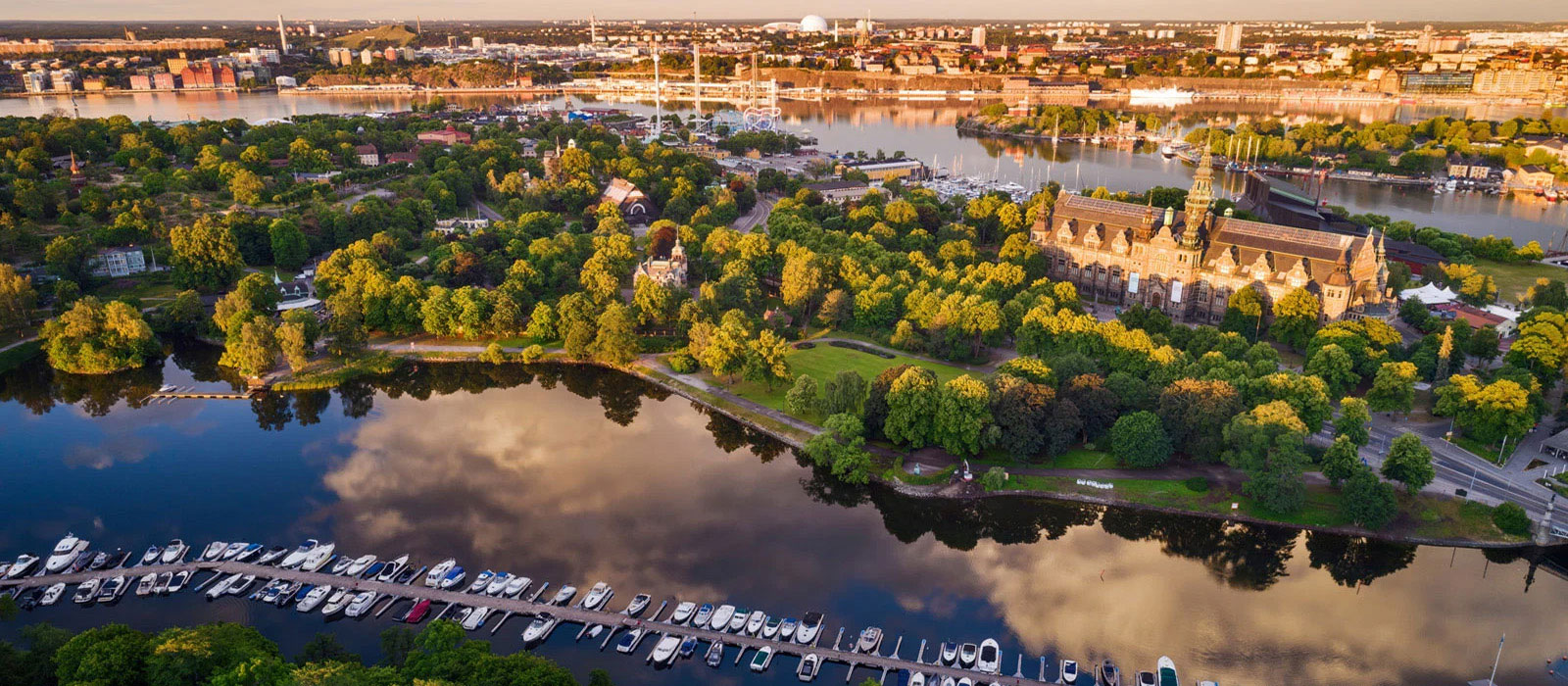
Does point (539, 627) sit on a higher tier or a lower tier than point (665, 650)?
higher

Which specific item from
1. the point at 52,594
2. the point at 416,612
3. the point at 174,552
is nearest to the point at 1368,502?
the point at 416,612

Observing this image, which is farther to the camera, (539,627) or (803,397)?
(803,397)

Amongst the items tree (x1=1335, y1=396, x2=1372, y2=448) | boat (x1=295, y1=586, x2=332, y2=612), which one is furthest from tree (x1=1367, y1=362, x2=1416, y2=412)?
boat (x1=295, y1=586, x2=332, y2=612)

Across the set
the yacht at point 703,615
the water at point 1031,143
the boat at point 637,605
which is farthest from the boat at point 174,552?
the water at point 1031,143

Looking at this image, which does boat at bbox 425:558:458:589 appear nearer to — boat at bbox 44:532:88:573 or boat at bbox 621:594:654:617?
boat at bbox 621:594:654:617

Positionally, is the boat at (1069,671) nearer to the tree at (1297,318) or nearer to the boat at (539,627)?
the boat at (539,627)

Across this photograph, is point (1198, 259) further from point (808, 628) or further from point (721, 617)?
point (721, 617)

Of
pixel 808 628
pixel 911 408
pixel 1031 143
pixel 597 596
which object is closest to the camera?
pixel 808 628
